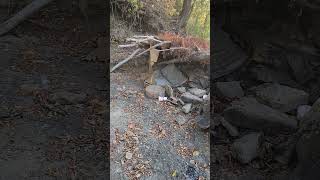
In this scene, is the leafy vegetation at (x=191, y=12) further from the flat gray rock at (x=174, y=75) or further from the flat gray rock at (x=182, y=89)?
the flat gray rock at (x=182, y=89)

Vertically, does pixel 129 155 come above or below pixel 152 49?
below

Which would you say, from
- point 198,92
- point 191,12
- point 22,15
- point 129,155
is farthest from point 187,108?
point 22,15

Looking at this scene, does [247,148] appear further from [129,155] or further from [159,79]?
[159,79]

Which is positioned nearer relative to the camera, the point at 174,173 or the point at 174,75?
the point at 174,173

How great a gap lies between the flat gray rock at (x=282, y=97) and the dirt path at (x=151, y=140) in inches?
47.5

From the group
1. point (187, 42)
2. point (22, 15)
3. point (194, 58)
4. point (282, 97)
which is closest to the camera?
point (282, 97)

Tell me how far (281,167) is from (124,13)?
5663 millimetres

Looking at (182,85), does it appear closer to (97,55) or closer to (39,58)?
(97,55)

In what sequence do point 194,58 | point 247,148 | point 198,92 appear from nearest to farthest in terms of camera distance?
point 247,148 → point 198,92 → point 194,58

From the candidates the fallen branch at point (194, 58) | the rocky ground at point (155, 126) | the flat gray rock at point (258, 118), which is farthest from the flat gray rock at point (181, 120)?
the fallen branch at point (194, 58)

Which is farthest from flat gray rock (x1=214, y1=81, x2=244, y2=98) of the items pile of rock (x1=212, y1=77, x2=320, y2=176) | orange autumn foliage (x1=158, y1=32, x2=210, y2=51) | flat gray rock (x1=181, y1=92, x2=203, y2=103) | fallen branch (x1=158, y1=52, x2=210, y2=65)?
Answer: orange autumn foliage (x1=158, y1=32, x2=210, y2=51)

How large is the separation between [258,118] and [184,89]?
6.09 ft

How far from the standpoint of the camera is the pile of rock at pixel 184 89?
7215 mm

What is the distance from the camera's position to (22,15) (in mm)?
9047
